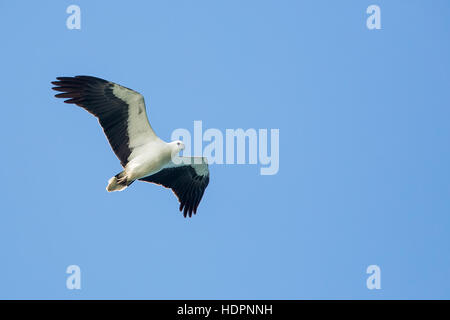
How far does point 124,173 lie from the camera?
15.5 metres

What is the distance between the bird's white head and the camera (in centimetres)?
1589

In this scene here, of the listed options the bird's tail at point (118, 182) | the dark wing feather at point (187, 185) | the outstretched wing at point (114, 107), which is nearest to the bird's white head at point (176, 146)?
the outstretched wing at point (114, 107)

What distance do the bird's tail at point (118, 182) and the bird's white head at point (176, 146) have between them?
1307 millimetres

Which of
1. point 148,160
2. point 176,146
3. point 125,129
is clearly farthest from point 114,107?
point 176,146

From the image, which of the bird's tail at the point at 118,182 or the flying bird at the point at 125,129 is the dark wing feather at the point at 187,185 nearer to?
the flying bird at the point at 125,129

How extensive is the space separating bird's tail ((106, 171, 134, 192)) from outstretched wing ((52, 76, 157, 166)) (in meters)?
0.47

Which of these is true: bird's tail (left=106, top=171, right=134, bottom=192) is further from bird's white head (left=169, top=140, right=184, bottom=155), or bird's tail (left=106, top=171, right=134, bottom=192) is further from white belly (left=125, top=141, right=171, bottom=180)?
bird's white head (left=169, top=140, right=184, bottom=155)

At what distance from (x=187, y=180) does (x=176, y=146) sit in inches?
56.6

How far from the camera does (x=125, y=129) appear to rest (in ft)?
51.5
